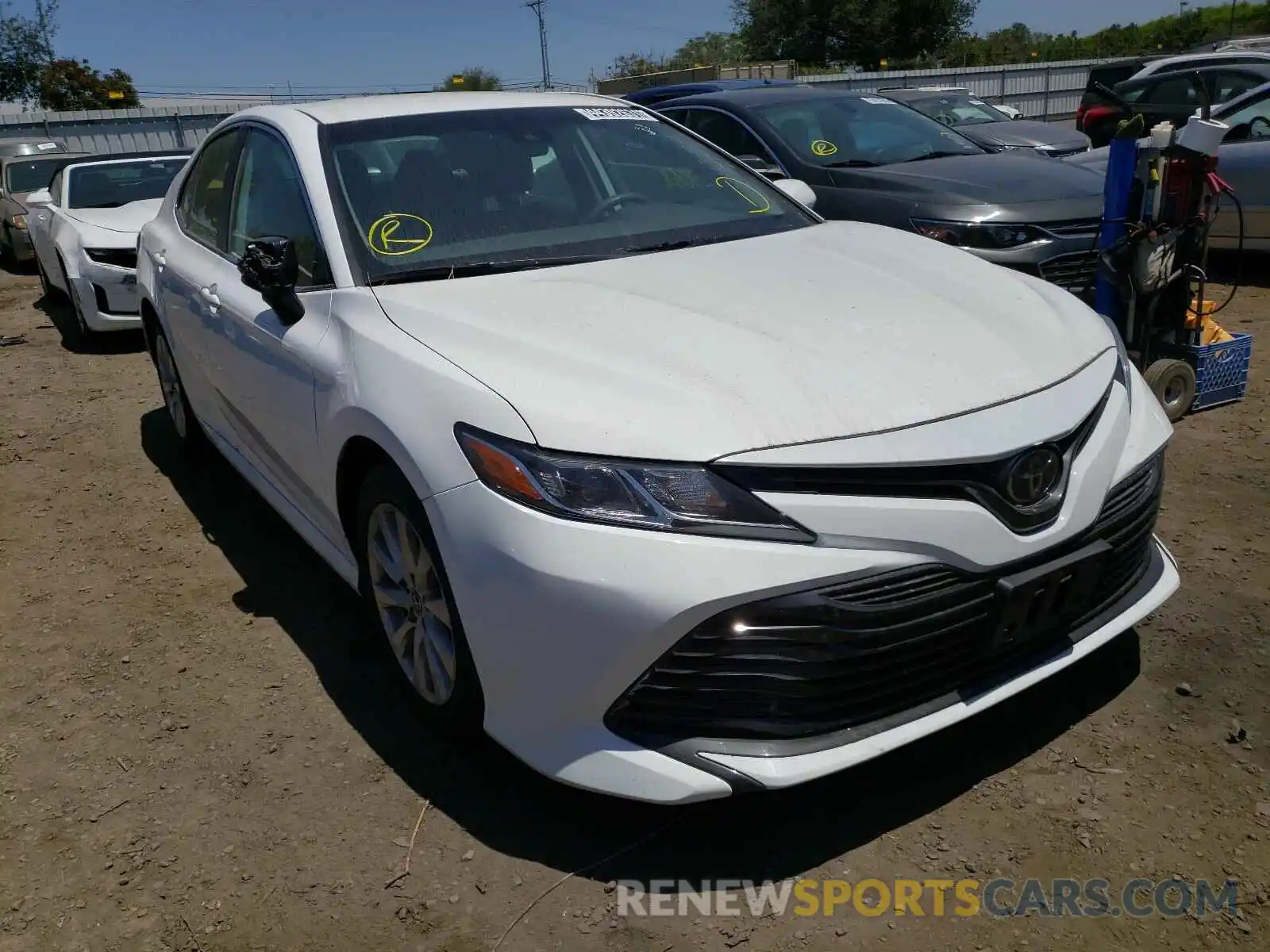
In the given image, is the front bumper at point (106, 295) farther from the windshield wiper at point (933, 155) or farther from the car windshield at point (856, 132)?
the windshield wiper at point (933, 155)

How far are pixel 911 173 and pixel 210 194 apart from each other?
4064 millimetres

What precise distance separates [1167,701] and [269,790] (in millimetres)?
2404

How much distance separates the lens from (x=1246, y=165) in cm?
782

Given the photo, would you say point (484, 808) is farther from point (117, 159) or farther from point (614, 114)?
point (117, 159)

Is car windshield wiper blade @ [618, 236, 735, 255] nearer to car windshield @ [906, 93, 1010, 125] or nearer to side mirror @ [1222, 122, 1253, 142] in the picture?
side mirror @ [1222, 122, 1253, 142]

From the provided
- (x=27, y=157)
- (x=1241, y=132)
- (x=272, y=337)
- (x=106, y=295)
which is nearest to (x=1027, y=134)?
(x=1241, y=132)

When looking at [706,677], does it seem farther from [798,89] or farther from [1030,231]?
[798,89]

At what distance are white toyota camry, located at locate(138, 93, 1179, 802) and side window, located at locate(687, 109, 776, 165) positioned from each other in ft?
13.2

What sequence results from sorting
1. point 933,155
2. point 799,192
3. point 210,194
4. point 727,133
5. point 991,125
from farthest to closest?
point 991,125 < point 727,133 < point 933,155 < point 210,194 < point 799,192

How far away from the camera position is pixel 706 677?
2141 millimetres

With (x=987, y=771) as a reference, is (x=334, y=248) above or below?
above

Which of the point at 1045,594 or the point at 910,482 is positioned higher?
the point at 910,482

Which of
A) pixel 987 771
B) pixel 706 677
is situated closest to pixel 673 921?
pixel 706 677

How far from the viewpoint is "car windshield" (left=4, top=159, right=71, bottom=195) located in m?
12.6
